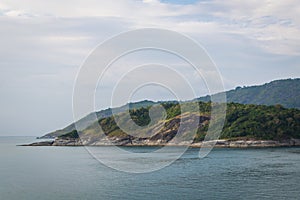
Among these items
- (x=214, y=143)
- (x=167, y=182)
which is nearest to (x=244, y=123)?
(x=214, y=143)

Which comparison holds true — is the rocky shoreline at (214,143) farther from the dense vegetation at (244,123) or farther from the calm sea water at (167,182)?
the calm sea water at (167,182)

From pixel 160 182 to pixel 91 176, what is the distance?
12.2 meters

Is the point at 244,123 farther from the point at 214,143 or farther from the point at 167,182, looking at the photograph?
the point at 167,182

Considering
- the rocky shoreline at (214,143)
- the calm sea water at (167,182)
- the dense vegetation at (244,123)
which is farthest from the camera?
the dense vegetation at (244,123)

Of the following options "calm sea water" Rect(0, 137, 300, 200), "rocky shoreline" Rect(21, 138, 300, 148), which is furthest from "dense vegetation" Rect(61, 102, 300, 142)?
"calm sea water" Rect(0, 137, 300, 200)

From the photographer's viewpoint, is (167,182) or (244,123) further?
(244,123)

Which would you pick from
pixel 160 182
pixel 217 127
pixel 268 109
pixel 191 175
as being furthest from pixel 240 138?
pixel 160 182

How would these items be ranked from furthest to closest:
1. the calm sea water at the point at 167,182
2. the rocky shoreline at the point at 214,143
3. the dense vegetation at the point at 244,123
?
the dense vegetation at the point at 244,123 → the rocky shoreline at the point at 214,143 → the calm sea water at the point at 167,182

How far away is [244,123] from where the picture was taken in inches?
4724

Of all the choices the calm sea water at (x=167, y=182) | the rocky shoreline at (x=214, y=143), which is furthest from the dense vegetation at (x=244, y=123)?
the calm sea water at (x=167, y=182)

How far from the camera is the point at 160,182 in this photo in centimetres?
4925

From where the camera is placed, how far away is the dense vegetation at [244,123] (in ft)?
370

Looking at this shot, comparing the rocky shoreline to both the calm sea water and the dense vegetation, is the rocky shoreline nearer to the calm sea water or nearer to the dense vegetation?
the dense vegetation

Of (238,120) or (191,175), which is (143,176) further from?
(238,120)
